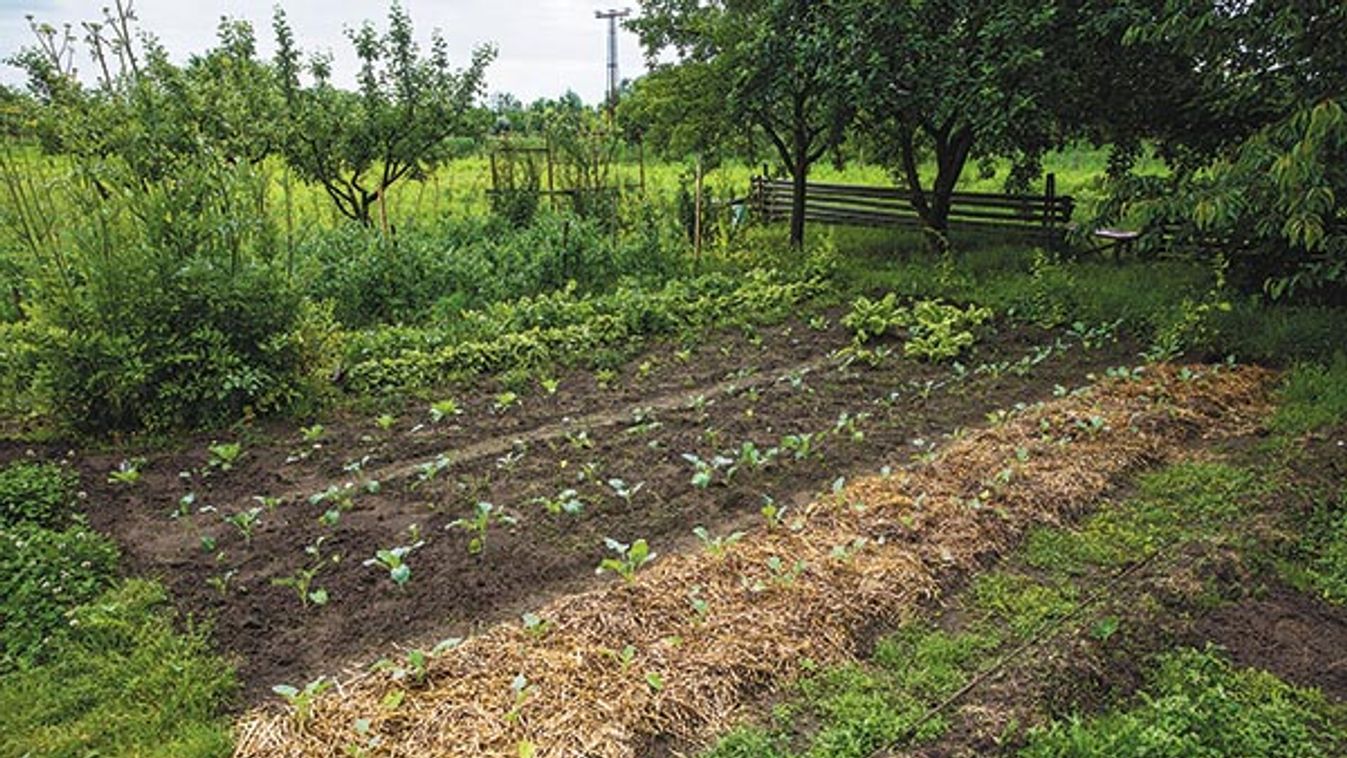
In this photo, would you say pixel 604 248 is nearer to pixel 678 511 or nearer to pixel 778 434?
pixel 778 434

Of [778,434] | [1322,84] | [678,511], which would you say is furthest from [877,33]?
[678,511]

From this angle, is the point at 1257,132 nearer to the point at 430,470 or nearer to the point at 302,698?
the point at 430,470

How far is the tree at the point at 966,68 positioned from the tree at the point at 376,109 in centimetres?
516

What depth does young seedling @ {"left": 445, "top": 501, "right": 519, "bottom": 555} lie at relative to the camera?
14.8 feet

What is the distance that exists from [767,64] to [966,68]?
105 inches

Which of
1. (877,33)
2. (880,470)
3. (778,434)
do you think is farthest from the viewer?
(877,33)

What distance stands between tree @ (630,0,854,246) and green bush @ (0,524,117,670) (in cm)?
858

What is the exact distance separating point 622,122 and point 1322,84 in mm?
9220

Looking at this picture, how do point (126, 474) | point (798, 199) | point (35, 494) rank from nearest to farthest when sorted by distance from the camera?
1. point (35, 494)
2. point (126, 474)
3. point (798, 199)

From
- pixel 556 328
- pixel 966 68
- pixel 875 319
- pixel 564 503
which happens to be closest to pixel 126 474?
pixel 564 503

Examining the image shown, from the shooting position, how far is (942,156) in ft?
37.3

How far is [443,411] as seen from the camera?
6.47 metres

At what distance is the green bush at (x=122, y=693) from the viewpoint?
320 centimetres

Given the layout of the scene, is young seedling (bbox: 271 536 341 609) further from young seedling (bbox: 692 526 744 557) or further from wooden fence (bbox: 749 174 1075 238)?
wooden fence (bbox: 749 174 1075 238)
